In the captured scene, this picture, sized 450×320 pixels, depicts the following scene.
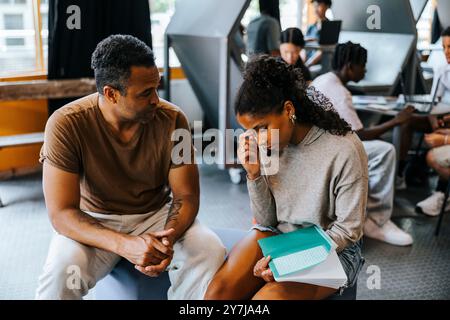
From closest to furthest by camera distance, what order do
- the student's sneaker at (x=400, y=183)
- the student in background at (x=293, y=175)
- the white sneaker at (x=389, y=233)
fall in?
the student in background at (x=293, y=175)
the white sneaker at (x=389, y=233)
the student's sneaker at (x=400, y=183)

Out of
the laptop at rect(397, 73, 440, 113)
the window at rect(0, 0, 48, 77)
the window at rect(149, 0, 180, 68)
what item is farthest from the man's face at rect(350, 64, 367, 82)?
the window at rect(0, 0, 48, 77)

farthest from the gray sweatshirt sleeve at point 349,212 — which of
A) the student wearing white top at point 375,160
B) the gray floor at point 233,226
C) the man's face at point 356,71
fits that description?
the man's face at point 356,71

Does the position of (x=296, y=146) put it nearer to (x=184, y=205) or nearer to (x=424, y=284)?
(x=184, y=205)

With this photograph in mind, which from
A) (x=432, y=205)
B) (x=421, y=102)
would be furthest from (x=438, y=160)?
(x=421, y=102)

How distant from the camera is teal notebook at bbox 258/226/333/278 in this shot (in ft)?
5.28

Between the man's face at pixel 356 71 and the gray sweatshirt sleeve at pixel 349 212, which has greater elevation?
the man's face at pixel 356 71

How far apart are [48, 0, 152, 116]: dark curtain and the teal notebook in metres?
3.01

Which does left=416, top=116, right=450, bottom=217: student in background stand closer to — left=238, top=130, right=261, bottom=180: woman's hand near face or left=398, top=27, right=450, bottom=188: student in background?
left=398, top=27, right=450, bottom=188: student in background

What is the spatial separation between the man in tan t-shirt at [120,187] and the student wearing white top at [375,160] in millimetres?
1419

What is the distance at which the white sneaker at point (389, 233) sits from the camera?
3.18 metres

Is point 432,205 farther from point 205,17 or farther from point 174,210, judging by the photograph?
point 174,210

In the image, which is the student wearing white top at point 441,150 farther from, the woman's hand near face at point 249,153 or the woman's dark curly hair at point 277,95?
the woman's hand near face at point 249,153

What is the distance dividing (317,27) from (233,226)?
311 centimetres

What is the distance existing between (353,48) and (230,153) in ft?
4.16
